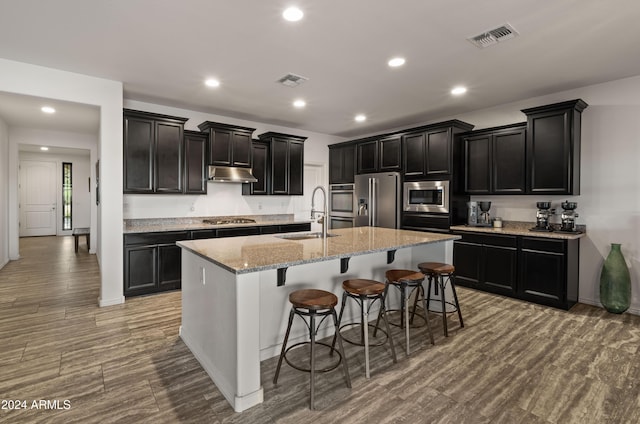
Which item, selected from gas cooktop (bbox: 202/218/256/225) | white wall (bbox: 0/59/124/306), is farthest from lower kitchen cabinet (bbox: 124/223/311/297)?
gas cooktop (bbox: 202/218/256/225)

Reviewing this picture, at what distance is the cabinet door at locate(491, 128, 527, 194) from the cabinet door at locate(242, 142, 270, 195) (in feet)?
11.9

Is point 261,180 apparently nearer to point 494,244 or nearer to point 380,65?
point 380,65

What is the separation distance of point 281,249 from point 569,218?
3.72 meters

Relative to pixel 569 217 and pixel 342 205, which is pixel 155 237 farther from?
pixel 569 217

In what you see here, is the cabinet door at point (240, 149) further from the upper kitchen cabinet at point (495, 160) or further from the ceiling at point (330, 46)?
the upper kitchen cabinet at point (495, 160)

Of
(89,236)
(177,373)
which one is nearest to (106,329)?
(177,373)

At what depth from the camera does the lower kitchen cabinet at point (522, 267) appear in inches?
150

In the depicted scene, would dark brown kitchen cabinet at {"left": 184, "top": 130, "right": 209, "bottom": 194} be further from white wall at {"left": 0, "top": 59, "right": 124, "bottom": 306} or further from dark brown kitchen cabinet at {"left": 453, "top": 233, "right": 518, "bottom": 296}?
dark brown kitchen cabinet at {"left": 453, "top": 233, "right": 518, "bottom": 296}

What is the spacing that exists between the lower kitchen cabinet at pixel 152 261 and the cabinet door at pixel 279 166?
1.69 meters

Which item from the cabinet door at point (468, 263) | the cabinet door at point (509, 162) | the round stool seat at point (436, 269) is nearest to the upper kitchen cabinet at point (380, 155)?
the cabinet door at point (509, 162)

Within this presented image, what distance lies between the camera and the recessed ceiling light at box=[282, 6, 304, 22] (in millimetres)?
2434

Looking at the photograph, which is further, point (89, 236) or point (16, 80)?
point (89, 236)

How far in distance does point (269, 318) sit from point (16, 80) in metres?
3.60

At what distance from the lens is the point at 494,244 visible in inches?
172
